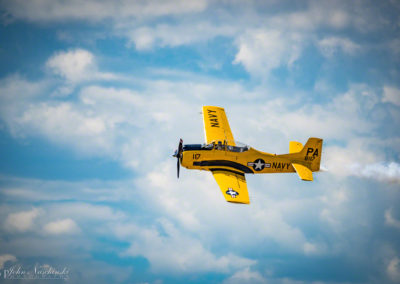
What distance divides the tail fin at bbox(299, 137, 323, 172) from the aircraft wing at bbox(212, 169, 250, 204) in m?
5.59

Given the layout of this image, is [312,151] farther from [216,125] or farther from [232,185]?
[216,125]

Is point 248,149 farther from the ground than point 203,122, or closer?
closer

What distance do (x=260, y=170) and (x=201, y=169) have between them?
476 centimetres

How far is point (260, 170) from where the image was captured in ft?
126

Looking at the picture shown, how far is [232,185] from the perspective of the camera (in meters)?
35.2

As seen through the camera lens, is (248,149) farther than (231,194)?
Yes

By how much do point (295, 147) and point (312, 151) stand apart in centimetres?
178

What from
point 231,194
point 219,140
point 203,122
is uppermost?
point 203,122

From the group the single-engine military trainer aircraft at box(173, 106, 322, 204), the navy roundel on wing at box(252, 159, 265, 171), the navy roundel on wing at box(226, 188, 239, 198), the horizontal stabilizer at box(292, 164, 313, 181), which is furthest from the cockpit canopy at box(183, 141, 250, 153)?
the navy roundel on wing at box(226, 188, 239, 198)

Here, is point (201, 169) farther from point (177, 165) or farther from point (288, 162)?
point (288, 162)

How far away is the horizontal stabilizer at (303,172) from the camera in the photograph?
36.8 metres

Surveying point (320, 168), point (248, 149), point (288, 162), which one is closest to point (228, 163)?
point (248, 149)

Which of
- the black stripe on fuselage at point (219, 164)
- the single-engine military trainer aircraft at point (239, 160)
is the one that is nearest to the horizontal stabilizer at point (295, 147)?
the single-engine military trainer aircraft at point (239, 160)

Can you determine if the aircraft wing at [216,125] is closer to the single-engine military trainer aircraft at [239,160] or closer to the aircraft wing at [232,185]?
the single-engine military trainer aircraft at [239,160]
